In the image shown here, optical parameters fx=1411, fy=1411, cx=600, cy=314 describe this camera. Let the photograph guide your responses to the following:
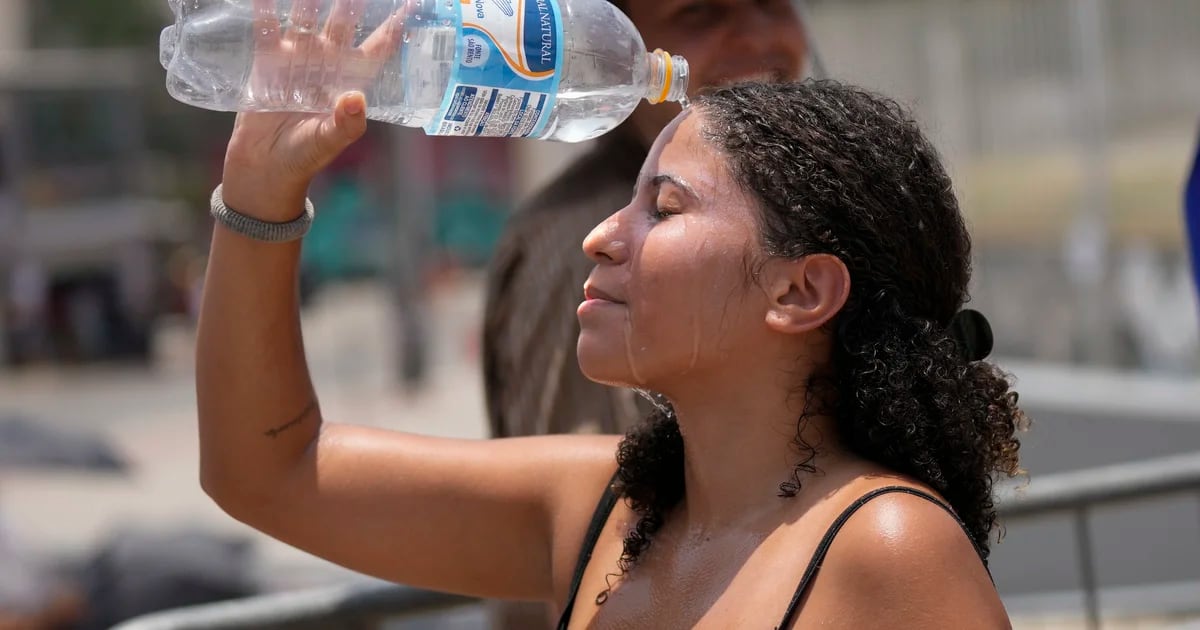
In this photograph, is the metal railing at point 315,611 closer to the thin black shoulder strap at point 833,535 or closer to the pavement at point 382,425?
the pavement at point 382,425

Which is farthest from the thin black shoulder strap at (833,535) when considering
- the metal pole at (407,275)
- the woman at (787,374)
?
the metal pole at (407,275)

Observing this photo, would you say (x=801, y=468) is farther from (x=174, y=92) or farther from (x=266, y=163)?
(x=174, y=92)

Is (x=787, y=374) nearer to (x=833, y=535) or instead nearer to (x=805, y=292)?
(x=805, y=292)

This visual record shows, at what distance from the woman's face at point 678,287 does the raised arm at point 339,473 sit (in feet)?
1.20

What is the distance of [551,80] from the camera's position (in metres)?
1.97

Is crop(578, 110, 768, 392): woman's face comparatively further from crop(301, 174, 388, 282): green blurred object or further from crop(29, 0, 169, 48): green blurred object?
crop(29, 0, 169, 48): green blurred object

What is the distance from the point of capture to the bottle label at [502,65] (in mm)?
1906

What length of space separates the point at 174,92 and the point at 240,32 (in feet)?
0.45

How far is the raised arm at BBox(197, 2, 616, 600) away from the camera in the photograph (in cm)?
211

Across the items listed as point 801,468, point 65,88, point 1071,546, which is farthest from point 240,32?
point 65,88

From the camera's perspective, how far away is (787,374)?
5.97 ft

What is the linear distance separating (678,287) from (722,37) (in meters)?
0.82

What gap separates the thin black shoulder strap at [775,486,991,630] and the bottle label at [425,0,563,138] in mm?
724

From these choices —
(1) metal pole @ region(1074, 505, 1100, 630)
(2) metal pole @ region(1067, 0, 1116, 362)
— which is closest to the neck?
(1) metal pole @ region(1074, 505, 1100, 630)
